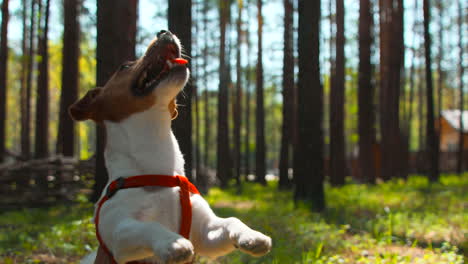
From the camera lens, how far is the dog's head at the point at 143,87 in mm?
2926

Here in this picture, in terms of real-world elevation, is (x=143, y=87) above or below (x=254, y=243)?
above

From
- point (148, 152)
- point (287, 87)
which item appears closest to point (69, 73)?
point (287, 87)

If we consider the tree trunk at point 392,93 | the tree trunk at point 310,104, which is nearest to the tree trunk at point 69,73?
the tree trunk at point 310,104

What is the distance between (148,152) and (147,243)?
69 cm

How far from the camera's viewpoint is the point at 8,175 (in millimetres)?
13133

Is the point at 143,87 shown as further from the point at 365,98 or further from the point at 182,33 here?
the point at 365,98

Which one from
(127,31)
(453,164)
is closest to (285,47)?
(127,31)

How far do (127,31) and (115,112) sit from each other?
559cm

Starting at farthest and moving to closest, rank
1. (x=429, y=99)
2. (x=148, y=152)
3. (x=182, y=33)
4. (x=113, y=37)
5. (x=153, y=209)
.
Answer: (x=429, y=99) < (x=113, y=37) < (x=182, y=33) < (x=148, y=152) < (x=153, y=209)

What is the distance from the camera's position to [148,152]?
2.93 metres

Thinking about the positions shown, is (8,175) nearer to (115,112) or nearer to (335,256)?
(335,256)

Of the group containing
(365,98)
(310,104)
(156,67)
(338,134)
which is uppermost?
(365,98)

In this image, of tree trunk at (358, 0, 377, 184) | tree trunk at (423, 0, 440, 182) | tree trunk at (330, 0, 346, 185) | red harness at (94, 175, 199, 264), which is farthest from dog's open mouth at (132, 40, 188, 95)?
tree trunk at (423, 0, 440, 182)

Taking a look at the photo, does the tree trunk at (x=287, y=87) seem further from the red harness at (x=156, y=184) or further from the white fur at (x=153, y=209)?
the red harness at (x=156, y=184)
